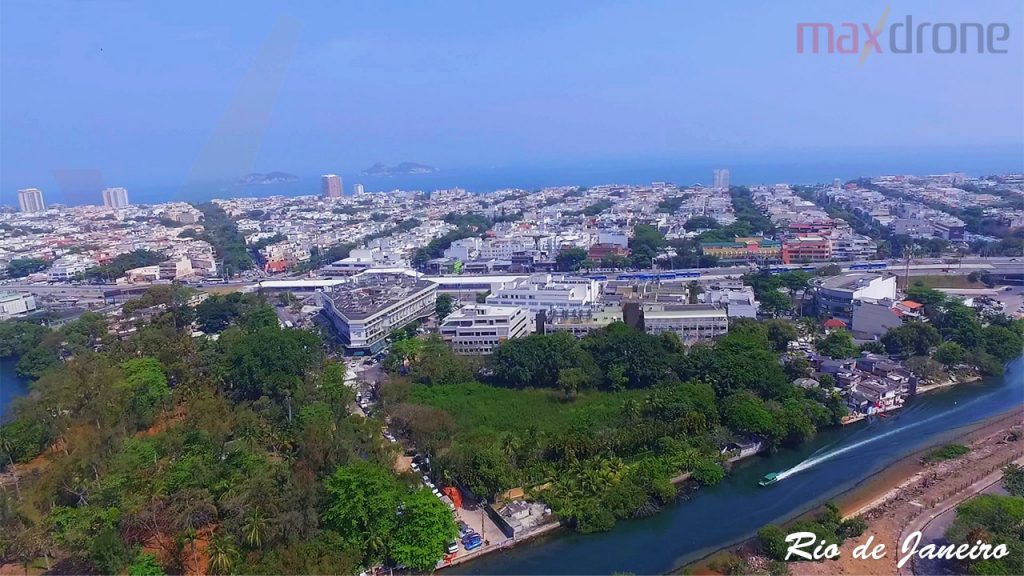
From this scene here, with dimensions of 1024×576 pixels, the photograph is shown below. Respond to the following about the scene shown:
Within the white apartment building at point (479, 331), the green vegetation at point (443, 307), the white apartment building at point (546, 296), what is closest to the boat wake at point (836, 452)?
the white apartment building at point (479, 331)

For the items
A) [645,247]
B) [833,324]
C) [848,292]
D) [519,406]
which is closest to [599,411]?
[519,406]

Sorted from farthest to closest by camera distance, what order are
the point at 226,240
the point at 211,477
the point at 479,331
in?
the point at 226,240 < the point at 479,331 < the point at 211,477

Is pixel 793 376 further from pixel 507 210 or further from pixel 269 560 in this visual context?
pixel 507 210

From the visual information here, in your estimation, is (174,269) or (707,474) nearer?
(707,474)

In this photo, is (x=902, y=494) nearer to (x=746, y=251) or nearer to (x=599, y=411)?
(x=599, y=411)

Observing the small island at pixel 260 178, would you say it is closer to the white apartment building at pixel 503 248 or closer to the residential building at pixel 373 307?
the residential building at pixel 373 307
